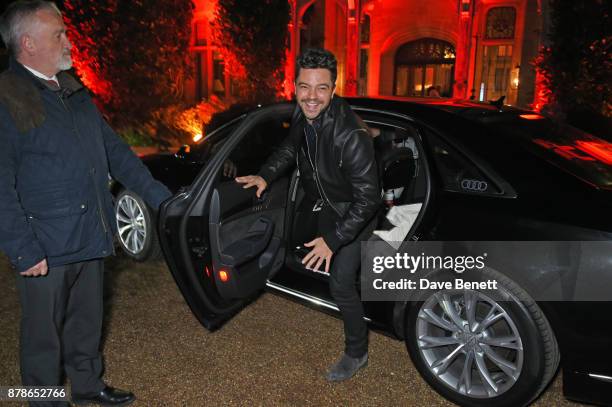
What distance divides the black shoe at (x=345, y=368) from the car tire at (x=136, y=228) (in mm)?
2164

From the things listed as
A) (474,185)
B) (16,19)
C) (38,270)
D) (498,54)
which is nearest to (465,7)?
(498,54)

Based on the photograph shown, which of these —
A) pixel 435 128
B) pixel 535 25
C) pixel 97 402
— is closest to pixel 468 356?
pixel 435 128

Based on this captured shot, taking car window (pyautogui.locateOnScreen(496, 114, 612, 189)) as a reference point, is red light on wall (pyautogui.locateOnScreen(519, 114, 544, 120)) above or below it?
above

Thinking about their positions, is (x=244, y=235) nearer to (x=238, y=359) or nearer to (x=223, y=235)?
(x=223, y=235)

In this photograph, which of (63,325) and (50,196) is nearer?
(50,196)

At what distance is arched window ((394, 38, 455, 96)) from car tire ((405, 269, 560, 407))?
15.5m

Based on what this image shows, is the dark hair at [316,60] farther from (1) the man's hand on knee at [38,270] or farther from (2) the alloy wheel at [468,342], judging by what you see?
(1) the man's hand on knee at [38,270]

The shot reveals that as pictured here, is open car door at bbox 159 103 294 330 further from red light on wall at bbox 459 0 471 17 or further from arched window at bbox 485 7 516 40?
arched window at bbox 485 7 516 40

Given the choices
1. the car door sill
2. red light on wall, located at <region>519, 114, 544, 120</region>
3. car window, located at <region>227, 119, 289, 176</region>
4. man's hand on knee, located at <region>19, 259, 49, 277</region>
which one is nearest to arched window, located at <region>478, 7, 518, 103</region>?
car window, located at <region>227, 119, 289, 176</region>

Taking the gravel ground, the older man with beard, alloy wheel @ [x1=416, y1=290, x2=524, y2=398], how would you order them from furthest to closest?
the gravel ground < alloy wheel @ [x1=416, y1=290, x2=524, y2=398] < the older man with beard

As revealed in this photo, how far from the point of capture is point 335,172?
261 cm

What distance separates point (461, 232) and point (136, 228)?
310 cm

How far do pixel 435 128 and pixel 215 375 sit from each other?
187 centimetres

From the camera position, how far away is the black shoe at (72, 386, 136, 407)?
266 centimetres
